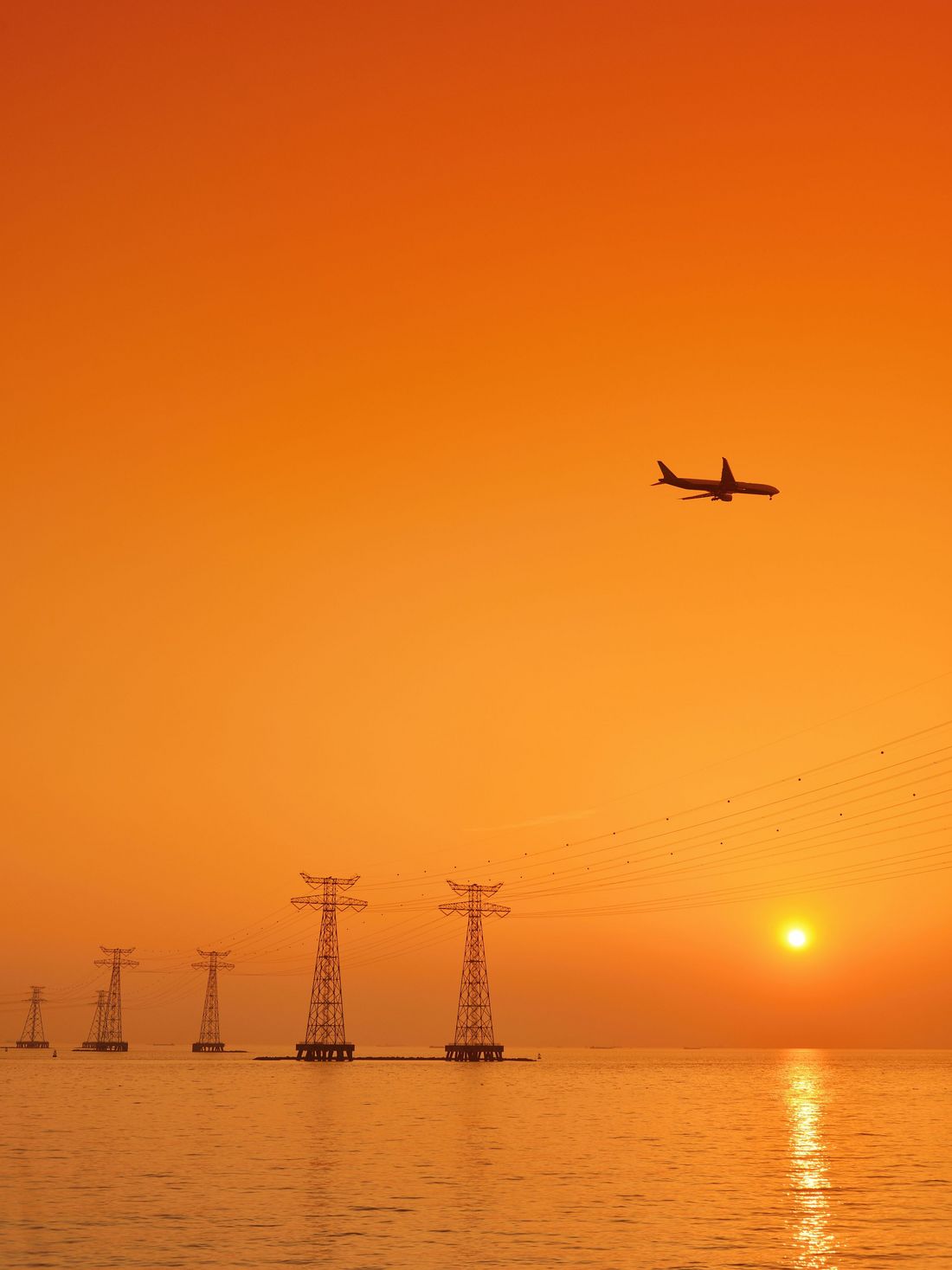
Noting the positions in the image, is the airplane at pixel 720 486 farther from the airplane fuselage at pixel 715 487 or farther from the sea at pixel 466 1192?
the sea at pixel 466 1192

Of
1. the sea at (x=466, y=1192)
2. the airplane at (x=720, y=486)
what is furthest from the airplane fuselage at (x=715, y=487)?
the sea at (x=466, y=1192)

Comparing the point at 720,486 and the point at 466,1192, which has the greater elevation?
the point at 720,486

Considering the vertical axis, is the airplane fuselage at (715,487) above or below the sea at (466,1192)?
above

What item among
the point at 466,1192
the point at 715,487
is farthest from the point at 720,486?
the point at 466,1192

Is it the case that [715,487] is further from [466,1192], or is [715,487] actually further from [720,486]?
[466,1192]

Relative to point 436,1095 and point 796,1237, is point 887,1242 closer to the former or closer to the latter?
point 796,1237

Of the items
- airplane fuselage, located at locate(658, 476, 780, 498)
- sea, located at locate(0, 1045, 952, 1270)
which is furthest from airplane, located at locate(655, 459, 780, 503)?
sea, located at locate(0, 1045, 952, 1270)

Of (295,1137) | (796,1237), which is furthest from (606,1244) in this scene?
(295,1137)

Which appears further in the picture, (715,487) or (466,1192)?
(715,487)

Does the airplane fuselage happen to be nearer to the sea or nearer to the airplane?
the airplane

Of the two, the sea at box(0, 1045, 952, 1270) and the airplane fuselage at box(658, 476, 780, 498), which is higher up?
the airplane fuselage at box(658, 476, 780, 498)

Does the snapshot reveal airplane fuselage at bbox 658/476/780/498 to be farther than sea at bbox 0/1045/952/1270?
Yes

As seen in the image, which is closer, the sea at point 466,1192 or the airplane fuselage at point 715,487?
the sea at point 466,1192

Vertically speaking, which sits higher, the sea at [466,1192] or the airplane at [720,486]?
the airplane at [720,486]
